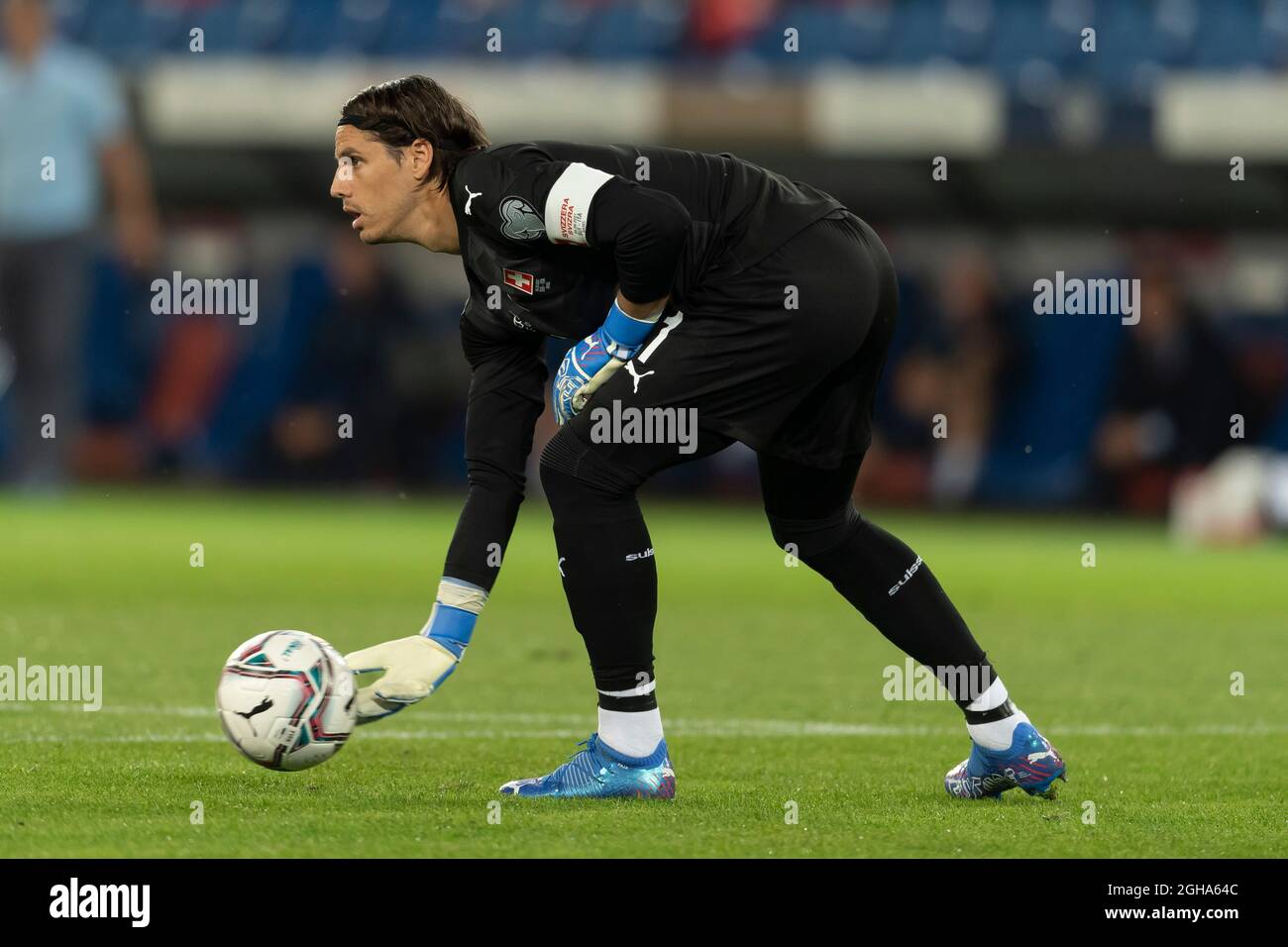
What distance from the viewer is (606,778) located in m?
5.28

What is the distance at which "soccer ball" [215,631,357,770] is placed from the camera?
16.7ft

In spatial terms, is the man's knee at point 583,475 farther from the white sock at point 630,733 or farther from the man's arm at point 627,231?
the white sock at point 630,733

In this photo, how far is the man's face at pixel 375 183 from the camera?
17.3 feet

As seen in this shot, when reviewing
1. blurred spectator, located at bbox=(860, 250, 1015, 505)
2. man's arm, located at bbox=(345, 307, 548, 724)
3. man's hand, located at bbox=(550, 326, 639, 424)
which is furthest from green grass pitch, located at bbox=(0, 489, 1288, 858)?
blurred spectator, located at bbox=(860, 250, 1015, 505)

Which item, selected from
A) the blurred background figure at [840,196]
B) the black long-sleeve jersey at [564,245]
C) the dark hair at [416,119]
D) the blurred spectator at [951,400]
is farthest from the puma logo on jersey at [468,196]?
the blurred spectator at [951,400]

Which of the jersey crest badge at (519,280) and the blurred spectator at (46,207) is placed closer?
the jersey crest badge at (519,280)

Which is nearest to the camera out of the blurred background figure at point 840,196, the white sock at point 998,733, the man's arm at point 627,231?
the man's arm at point 627,231

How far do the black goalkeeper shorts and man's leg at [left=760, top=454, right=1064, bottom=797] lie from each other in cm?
14

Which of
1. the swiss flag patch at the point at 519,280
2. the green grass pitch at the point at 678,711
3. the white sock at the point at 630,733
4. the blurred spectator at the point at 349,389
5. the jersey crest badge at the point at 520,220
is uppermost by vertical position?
the jersey crest badge at the point at 520,220

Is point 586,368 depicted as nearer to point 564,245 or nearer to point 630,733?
point 564,245

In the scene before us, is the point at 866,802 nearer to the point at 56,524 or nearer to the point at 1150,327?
the point at 56,524

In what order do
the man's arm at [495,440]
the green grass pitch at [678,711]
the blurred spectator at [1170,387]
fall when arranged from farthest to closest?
the blurred spectator at [1170,387] < the man's arm at [495,440] < the green grass pitch at [678,711]

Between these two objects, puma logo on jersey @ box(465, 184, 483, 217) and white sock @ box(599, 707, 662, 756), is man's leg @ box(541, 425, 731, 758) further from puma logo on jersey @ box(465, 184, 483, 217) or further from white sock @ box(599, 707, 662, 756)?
puma logo on jersey @ box(465, 184, 483, 217)

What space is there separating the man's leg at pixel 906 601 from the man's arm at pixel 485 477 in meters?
0.67
